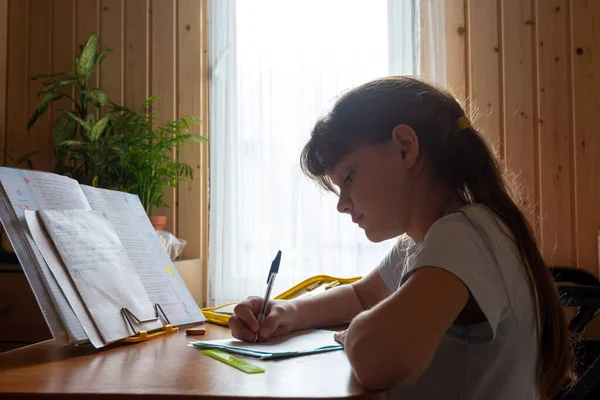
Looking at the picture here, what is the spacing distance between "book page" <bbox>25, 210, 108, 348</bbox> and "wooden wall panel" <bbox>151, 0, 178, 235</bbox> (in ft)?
6.88

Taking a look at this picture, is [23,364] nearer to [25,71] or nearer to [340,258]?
[340,258]

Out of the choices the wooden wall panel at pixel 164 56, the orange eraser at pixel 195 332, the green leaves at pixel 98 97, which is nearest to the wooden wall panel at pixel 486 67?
the wooden wall panel at pixel 164 56

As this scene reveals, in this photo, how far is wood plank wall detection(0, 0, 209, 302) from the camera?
288cm

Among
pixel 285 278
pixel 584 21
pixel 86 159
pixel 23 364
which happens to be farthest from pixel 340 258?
pixel 23 364

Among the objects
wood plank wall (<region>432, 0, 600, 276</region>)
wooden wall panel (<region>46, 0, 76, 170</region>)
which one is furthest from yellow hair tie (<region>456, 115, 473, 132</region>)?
wooden wall panel (<region>46, 0, 76, 170</region>)

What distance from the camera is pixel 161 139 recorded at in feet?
8.79

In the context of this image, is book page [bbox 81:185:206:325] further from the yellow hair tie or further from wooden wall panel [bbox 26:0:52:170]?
wooden wall panel [bbox 26:0:52:170]

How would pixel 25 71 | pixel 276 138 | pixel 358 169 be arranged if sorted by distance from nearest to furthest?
pixel 358 169
pixel 276 138
pixel 25 71

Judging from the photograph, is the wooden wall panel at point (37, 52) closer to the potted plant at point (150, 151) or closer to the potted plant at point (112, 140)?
the potted plant at point (112, 140)

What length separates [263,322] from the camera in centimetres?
101

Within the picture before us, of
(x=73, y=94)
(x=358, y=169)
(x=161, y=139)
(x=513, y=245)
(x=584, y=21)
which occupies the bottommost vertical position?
(x=513, y=245)

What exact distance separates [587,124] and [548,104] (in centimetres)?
17

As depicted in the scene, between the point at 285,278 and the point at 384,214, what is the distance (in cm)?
179

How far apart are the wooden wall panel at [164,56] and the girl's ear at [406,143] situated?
2132mm
